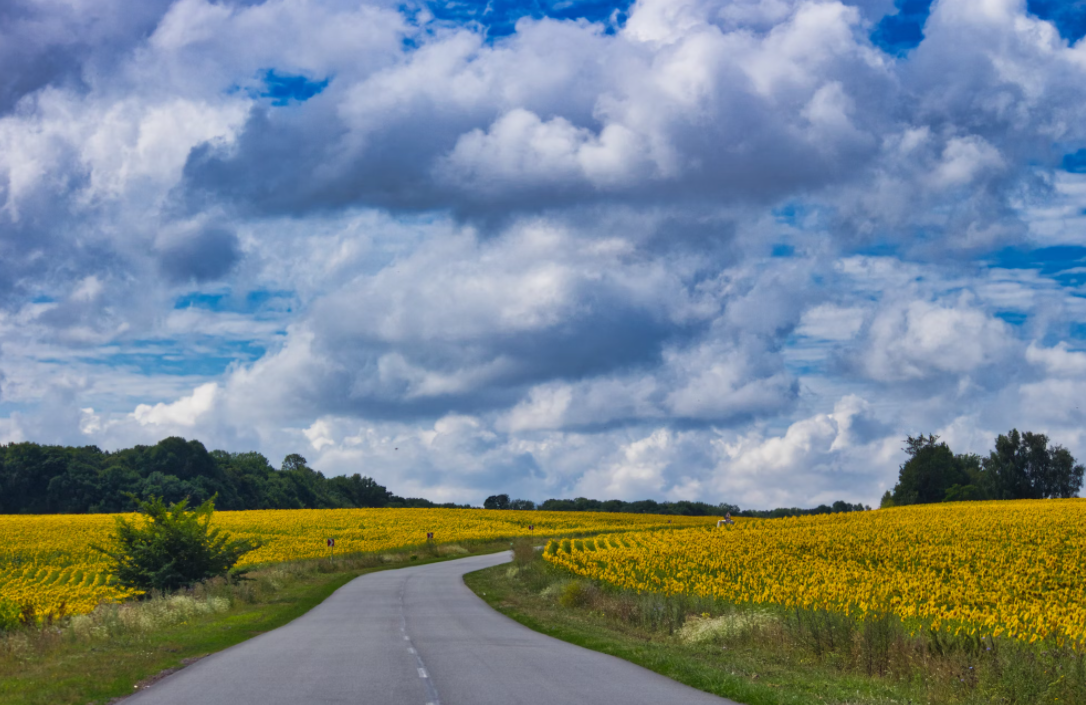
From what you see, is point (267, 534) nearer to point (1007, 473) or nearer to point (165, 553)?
point (165, 553)

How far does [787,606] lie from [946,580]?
23.2ft

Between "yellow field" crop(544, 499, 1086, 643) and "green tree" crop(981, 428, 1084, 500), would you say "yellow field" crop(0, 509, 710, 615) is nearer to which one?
"yellow field" crop(544, 499, 1086, 643)

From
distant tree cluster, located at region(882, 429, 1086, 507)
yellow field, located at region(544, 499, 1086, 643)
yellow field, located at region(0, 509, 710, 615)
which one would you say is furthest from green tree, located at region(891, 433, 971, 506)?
yellow field, located at region(544, 499, 1086, 643)

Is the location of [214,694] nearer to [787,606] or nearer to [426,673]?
[426,673]

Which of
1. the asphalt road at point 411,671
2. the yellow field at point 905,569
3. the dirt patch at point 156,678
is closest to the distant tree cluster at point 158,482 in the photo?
the yellow field at point 905,569

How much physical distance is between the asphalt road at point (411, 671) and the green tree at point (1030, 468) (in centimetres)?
10152

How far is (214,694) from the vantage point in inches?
555

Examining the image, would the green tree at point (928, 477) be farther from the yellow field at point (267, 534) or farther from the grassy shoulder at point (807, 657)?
the grassy shoulder at point (807, 657)

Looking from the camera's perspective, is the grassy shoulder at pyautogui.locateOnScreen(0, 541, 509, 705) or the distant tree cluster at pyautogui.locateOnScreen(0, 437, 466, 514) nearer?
the grassy shoulder at pyautogui.locateOnScreen(0, 541, 509, 705)

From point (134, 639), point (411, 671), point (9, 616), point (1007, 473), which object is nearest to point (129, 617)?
point (134, 639)

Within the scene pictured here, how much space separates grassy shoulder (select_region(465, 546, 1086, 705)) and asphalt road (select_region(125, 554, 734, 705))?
0.96m

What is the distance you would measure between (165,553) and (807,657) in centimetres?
2536

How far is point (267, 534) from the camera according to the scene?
68.6 m

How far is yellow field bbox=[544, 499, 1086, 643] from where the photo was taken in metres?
16.8
